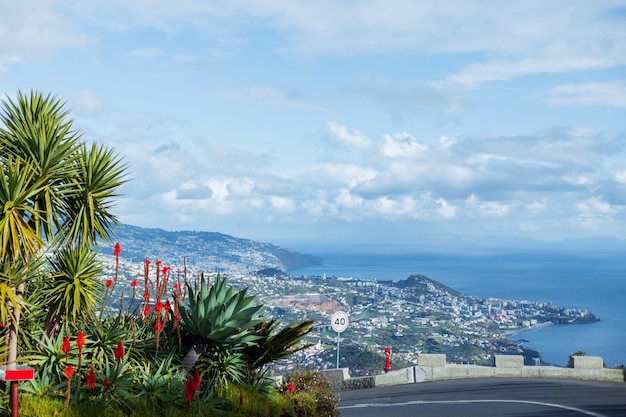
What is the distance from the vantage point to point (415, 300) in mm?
160875

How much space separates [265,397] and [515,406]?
8458 millimetres

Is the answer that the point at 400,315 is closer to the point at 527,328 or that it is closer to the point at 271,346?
the point at 527,328

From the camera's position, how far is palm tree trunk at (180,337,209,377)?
13.5 meters

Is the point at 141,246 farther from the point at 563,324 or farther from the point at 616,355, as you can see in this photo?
the point at 563,324

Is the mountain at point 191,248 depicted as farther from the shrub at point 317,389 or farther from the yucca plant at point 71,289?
the yucca plant at point 71,289

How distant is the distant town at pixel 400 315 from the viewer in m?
86.6

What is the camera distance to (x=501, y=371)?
2633 cm

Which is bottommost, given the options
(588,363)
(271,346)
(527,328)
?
(527,328)

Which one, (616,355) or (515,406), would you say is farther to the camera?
(616,355)

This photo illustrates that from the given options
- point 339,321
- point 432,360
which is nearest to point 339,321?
point 339,321

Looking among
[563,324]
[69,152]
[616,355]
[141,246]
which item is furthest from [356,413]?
[563,324]

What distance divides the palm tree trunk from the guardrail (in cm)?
1253

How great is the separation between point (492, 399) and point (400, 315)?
111318mm

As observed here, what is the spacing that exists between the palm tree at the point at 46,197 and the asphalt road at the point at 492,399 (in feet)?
26.2
